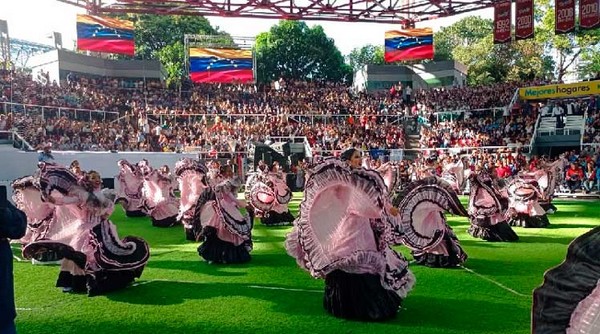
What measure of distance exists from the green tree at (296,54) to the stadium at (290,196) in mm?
15860

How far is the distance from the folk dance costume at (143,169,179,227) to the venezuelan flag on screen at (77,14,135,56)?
18.8 metres

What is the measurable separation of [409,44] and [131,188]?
74.6 ft

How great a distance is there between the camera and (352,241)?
513cm

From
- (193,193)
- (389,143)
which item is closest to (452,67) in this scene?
(389,143)

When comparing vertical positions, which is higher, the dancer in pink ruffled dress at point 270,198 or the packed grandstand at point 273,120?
the packed grandstand at point 273,120

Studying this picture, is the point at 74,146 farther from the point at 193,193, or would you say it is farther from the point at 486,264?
the point at 486,264

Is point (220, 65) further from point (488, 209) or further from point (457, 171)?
point (488, 209)

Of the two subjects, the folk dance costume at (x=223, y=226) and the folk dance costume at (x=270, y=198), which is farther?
the folk dance costume at (x=270, y=198)

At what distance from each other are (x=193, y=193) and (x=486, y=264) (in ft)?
18.2

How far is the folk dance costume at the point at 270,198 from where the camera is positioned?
44.1 feet

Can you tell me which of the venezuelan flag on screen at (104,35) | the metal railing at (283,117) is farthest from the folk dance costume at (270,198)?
the venezuelan flag on screen at (104,35)

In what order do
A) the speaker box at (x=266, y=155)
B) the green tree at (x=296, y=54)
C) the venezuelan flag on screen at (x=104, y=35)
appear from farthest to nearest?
the green tree at (x=296, y=54)
the venezuelan flag on screen at (x=104, y=35)
the speaker box at (x=266, y=155)

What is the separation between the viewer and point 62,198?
6.04 meters

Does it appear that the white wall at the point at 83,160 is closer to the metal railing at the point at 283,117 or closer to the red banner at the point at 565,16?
the metal railing at the point at 283,117
